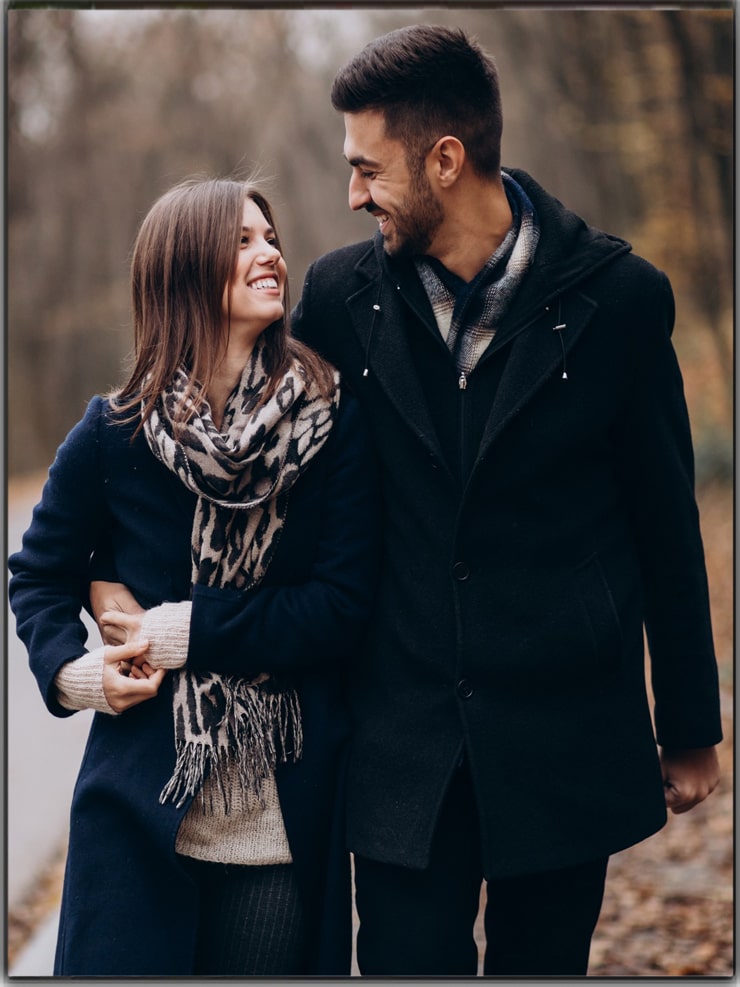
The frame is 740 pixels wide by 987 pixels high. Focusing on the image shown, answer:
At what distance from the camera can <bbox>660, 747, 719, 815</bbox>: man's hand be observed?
3107 millimetres

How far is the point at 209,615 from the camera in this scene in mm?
2613

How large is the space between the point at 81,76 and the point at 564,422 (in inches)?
631

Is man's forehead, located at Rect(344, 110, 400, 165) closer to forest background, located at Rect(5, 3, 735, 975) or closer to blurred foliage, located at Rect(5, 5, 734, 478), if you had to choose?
forest background, located at Rect(5, 3, 735, 975)

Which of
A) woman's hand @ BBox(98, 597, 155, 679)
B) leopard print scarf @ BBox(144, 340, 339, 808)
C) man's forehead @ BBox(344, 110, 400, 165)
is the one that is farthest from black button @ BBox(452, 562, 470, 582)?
man's forehead @ BBox(344, 110, 400, 165)

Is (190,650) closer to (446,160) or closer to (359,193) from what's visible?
(359,193)

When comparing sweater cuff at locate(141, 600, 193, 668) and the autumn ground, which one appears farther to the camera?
the autumn ground

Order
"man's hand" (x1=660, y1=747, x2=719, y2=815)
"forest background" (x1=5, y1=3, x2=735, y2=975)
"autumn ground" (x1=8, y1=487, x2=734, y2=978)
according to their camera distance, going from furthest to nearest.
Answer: "forest background" (x1=5, y1=3, x2=735, y2=975) → "autumn ground" (x1=8, y1=487, x2=734, y2=978) → "man's hand" (x1=660, y1=747, x2=719, y2=815)

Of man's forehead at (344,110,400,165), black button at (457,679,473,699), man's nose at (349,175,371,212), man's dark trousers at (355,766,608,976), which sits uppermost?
man's forehead at (344,110,400,165)

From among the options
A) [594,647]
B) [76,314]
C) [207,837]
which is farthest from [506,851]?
[76,314]

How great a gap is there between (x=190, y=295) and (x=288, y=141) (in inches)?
542

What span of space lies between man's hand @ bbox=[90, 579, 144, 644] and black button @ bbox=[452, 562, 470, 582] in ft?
2.30

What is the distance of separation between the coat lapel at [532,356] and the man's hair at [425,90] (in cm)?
41

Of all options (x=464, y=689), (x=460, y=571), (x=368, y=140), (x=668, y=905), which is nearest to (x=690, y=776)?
(x=464, y=689)

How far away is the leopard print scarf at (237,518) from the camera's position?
102 inches
